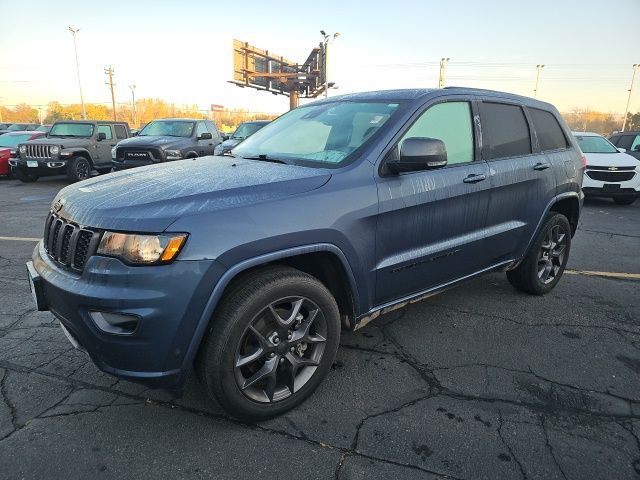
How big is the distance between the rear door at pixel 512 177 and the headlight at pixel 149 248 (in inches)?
95.1

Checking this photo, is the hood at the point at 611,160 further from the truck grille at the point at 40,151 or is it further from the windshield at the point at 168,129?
the truck grille at the point at 40,151

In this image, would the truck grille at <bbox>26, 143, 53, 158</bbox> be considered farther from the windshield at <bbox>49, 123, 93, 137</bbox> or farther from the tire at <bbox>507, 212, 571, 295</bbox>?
the tire at <bbox>507, 212, 571, 295</bbox>

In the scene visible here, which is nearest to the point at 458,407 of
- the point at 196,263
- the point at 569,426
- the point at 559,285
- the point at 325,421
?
the point at 569,426

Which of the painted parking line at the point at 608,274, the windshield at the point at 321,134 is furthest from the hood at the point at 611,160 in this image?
the windshield at the point at 321,134

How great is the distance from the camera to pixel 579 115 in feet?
299

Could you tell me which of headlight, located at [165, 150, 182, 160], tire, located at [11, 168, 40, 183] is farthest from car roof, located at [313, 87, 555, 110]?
tire, located at [11, 168, 40, 183]

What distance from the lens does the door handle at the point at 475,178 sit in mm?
3135

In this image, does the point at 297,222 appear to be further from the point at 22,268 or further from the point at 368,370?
the point at 22,268

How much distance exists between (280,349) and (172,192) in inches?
39.8

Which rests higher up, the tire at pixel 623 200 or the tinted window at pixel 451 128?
the tinted window at pixel 451 128

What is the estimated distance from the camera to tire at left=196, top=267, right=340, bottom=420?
2152 millimetres

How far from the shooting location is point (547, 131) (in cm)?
410

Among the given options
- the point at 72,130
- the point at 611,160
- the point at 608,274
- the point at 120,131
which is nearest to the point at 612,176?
the point at 611,160

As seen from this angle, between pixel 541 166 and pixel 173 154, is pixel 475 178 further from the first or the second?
pixel 173 154
